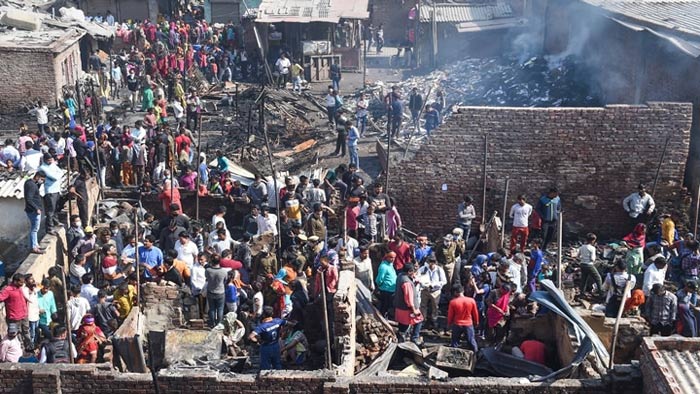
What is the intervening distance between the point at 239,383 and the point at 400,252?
426cm

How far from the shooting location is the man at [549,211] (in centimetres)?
1589

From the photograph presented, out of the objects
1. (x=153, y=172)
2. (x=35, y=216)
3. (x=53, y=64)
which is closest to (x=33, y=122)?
(x=53, y=64)

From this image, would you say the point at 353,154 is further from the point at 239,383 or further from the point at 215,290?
the point at 239,383

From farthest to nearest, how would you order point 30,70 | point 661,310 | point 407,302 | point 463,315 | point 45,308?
point 30,70 → point 45,308 → point 407,302 → point 661,310 → point 463,315

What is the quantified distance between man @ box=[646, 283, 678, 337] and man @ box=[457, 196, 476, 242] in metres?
4.14

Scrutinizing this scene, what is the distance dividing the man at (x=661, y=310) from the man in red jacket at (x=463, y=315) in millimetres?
2405

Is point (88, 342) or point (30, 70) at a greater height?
point (30, 70)

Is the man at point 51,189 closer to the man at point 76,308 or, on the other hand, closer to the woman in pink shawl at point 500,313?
the man at point 76,308

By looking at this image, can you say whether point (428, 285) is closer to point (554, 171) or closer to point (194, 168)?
point (554, 171)

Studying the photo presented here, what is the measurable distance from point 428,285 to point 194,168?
7.50 meters

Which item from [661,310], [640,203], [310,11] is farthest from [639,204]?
[310,11]

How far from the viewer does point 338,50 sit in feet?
100

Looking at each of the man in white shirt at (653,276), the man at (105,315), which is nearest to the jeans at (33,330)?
the man at (105,315)

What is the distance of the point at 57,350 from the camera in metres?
11.4
